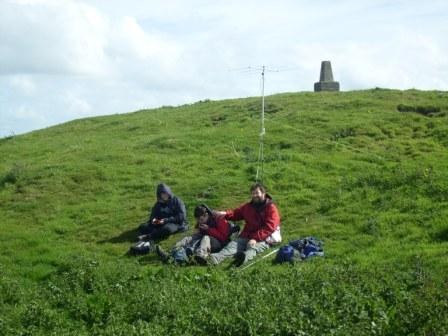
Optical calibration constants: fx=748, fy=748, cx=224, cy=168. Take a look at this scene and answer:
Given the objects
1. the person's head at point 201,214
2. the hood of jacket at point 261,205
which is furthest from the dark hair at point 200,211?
the hood of jacket at point 261,205

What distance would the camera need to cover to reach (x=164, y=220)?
52.3 ft

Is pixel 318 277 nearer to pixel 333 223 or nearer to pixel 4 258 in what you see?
pixel 333 223

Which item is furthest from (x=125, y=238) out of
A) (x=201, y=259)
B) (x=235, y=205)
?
(x=201, y=259)

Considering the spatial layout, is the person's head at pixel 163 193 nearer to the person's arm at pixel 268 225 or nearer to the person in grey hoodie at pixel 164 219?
the person in grey hoodie at pixel 164 219

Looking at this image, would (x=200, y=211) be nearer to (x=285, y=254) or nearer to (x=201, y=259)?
(x=201, y=259)

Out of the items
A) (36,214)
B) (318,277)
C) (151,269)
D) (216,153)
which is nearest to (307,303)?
(318,277)

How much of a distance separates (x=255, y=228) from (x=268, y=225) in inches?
11.9

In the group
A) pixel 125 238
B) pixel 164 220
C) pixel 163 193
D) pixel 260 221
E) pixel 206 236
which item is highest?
pixel 163 193

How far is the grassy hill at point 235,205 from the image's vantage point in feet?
31.1

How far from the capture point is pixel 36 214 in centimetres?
1831

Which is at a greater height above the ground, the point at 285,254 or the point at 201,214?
the point at 201,214

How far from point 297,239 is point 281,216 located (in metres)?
2.29

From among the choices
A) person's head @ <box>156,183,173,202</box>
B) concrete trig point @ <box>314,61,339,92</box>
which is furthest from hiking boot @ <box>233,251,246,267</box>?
concrete trig point @ <box>314,61,339,92</box>

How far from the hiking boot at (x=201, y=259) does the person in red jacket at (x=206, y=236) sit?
22 centimetres
